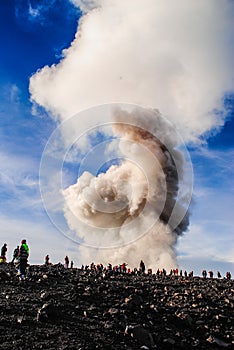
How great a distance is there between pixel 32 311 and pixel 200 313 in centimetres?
743

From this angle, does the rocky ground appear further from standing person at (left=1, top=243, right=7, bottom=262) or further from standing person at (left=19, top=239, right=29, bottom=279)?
standing person at (left=1, top=243, right=7, bottom=262)

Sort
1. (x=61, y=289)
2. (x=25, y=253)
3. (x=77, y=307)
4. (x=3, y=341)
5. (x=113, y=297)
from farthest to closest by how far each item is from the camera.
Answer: (x=25, y=253), (x=61, y=289), (x=113, y=297), (x=77, y=307), (x=3, y=341)

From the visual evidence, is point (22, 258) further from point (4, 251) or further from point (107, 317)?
point (4, 251)

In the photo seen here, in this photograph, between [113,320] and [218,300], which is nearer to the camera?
[113,320]

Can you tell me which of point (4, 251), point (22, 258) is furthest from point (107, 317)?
point (4, 251)

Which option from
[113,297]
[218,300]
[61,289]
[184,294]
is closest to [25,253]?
[61,289]

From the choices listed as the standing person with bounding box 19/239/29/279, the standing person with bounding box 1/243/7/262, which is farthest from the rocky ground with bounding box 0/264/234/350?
the standing person with bounding box 1/243/7/262

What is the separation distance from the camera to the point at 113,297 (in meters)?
16.7

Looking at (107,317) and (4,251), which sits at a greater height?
(4,251)

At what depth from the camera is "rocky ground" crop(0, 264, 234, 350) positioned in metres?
11.8

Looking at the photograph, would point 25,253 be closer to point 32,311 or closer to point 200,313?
point 32,311

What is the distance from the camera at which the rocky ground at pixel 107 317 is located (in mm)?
11789

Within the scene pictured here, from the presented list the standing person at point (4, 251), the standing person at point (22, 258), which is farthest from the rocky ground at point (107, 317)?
the standing person at point (4, 251)

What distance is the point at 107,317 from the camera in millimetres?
14102
